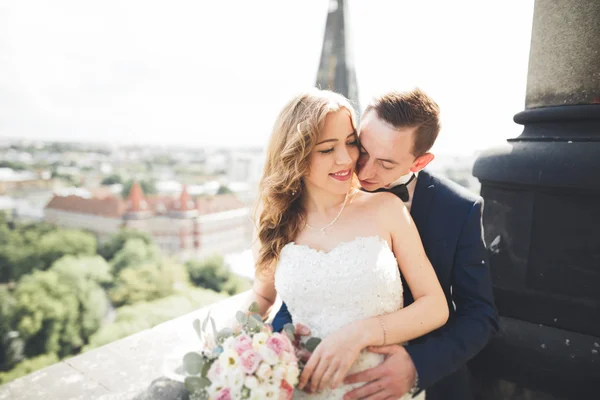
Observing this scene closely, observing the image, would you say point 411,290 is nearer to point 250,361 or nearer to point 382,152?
point 382,152

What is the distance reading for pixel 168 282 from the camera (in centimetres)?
3053

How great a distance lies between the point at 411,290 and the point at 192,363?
880 millimetres

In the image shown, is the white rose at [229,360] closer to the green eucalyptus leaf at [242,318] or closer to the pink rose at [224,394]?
the pink rose at [224,394]

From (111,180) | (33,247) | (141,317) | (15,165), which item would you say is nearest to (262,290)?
(141,317)

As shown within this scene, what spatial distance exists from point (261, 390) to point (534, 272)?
159cm

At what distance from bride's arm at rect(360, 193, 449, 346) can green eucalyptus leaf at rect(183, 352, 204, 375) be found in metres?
0.59

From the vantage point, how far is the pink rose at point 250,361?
45.1 inches

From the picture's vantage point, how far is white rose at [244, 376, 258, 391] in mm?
1125

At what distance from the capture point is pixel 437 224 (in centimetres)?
172

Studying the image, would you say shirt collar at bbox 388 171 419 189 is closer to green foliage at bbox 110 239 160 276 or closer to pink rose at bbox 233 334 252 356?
pink rose at bbox 233 334 252 356

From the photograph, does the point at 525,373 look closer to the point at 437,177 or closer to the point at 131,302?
the point at 437,177

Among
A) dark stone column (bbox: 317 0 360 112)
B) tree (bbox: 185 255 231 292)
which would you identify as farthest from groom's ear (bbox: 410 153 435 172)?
tree (bbox: 185 255 231 292)

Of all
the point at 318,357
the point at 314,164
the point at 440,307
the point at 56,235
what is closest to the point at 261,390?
the point at 318,357

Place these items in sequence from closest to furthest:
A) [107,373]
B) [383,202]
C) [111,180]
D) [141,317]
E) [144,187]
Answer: [383,202], [107,373], [141,317], [144,187], [111,180]
